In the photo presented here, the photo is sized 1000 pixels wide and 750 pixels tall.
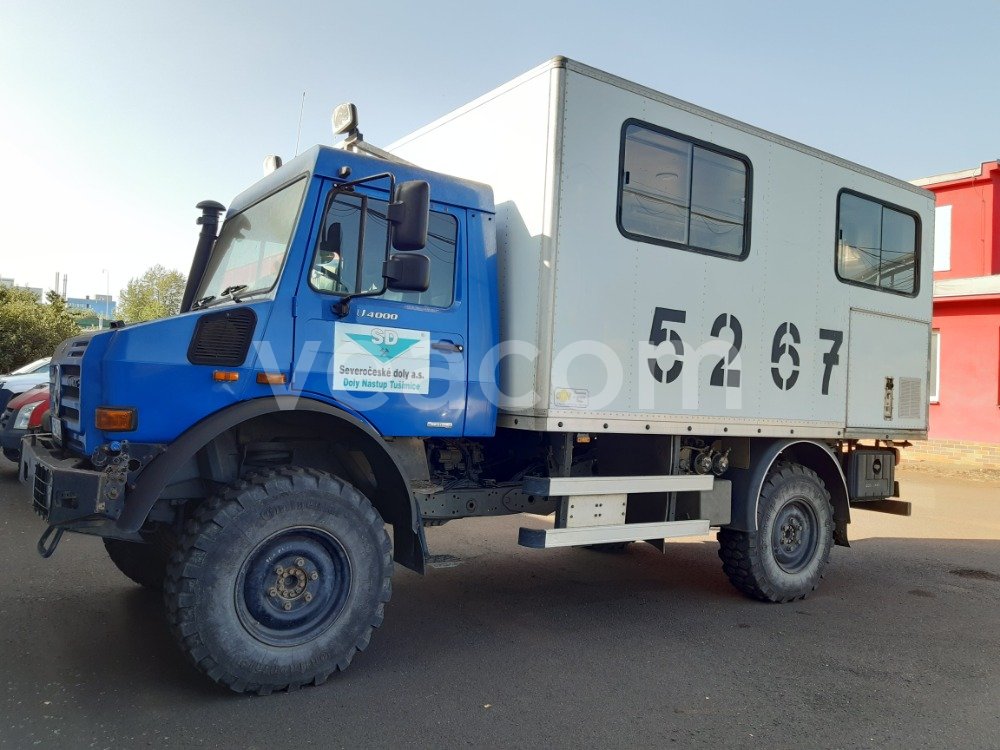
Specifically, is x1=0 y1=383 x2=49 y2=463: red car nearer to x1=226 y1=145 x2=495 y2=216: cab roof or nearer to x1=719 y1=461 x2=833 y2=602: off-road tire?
x1=226 y1=145 x2=495 y2=216: cab roof

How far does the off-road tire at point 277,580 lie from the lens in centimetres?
406

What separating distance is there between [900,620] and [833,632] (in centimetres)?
73

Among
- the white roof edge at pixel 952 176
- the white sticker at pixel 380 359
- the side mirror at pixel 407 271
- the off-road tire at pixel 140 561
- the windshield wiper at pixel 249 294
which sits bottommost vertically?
the off-road tire at pixel 140 561

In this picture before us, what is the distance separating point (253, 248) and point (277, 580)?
2.14m

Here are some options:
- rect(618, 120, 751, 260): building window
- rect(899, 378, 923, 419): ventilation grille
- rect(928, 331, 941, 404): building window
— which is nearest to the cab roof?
rect(618, 120, 751, 260): building window

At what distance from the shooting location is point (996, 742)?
13.1 ft

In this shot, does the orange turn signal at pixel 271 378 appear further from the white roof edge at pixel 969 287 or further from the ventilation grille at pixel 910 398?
the white roof edge at pixel 969 287

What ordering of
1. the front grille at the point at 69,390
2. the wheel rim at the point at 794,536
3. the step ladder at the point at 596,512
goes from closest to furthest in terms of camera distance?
1. the front grille at the point at 69,390
2. the step ladder at the point at 596,512
3. the wheel rim at the point at 794,536

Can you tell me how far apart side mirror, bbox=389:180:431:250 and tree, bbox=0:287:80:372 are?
835 inches

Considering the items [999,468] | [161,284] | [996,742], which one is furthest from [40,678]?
[161,284]

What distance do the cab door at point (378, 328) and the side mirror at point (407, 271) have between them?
25 cm

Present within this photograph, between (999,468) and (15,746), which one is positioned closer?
(15,746)

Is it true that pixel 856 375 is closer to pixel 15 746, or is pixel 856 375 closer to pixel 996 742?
pixel 996 742

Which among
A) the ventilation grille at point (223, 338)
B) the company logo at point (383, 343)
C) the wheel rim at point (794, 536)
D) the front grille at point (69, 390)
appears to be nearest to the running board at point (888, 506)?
the wheel rim at point (794, 536)
